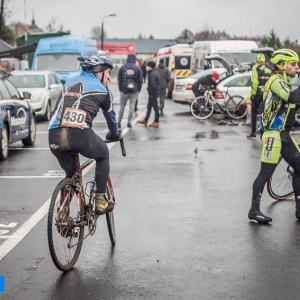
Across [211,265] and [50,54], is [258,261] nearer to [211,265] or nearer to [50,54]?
[211,265]

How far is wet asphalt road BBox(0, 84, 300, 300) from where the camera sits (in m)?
5.79

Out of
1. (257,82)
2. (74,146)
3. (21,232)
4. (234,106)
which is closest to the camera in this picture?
(74,146)

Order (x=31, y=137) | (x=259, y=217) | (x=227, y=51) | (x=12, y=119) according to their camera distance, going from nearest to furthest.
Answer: (x=259, y=217) → (x=12, y=119) → (x=31, y=137) → (x=227, y=51)

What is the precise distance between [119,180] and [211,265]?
191 inches

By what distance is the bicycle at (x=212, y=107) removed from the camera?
23.0 m

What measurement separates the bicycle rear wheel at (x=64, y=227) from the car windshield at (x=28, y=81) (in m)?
17.6

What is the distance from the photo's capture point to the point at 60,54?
31.7 meters

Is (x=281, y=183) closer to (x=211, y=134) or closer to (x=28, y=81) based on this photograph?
(x=211, y=134)

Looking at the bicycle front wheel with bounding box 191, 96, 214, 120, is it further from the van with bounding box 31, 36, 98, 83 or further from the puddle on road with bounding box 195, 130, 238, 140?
the van with bounding box 31, 36, 98, 83

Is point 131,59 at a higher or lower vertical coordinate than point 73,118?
lower

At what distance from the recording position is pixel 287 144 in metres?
8.32

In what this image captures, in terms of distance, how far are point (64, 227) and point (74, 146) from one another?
67cm

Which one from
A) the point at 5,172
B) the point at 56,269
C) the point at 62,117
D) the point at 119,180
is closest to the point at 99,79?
the point at 62,117

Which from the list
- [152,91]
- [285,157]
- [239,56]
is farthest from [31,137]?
[239,56]
